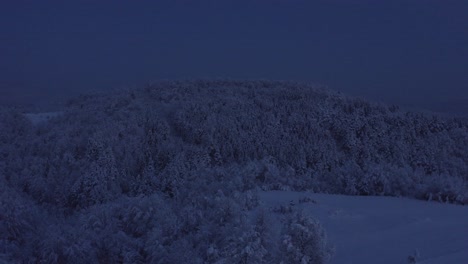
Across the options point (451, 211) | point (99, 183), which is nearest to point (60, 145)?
point (99, 183)

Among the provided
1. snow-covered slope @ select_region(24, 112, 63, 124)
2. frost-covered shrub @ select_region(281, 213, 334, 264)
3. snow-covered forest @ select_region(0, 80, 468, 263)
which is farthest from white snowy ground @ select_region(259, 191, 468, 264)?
snow-covered slope @ select_region(24, 112, 63, 124)

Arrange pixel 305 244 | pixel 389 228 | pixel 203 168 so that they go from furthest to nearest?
pixel 203 168, pixel 389 228, pixel 305 244

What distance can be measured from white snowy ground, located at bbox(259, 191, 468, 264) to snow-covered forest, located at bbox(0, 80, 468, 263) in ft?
3.00

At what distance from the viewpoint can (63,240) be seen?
10820 mm

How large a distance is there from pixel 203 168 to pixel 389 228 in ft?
30.4

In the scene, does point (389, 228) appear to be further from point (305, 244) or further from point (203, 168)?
point (203, 168)

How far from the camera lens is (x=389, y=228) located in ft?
33.9

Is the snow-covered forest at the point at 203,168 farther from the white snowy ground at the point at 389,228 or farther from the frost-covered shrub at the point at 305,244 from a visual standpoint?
the white snowy ground at the point at 389,228

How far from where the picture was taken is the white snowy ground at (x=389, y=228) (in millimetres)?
8742

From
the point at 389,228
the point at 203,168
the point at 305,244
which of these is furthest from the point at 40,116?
the point at 305,244

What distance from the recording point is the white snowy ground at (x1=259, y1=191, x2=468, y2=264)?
8742 millimetres

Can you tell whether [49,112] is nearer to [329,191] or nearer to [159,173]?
[159,173]

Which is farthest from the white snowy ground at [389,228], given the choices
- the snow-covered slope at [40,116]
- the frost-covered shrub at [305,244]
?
the snow-covered slope at [40,116]

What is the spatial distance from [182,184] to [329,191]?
564cm
